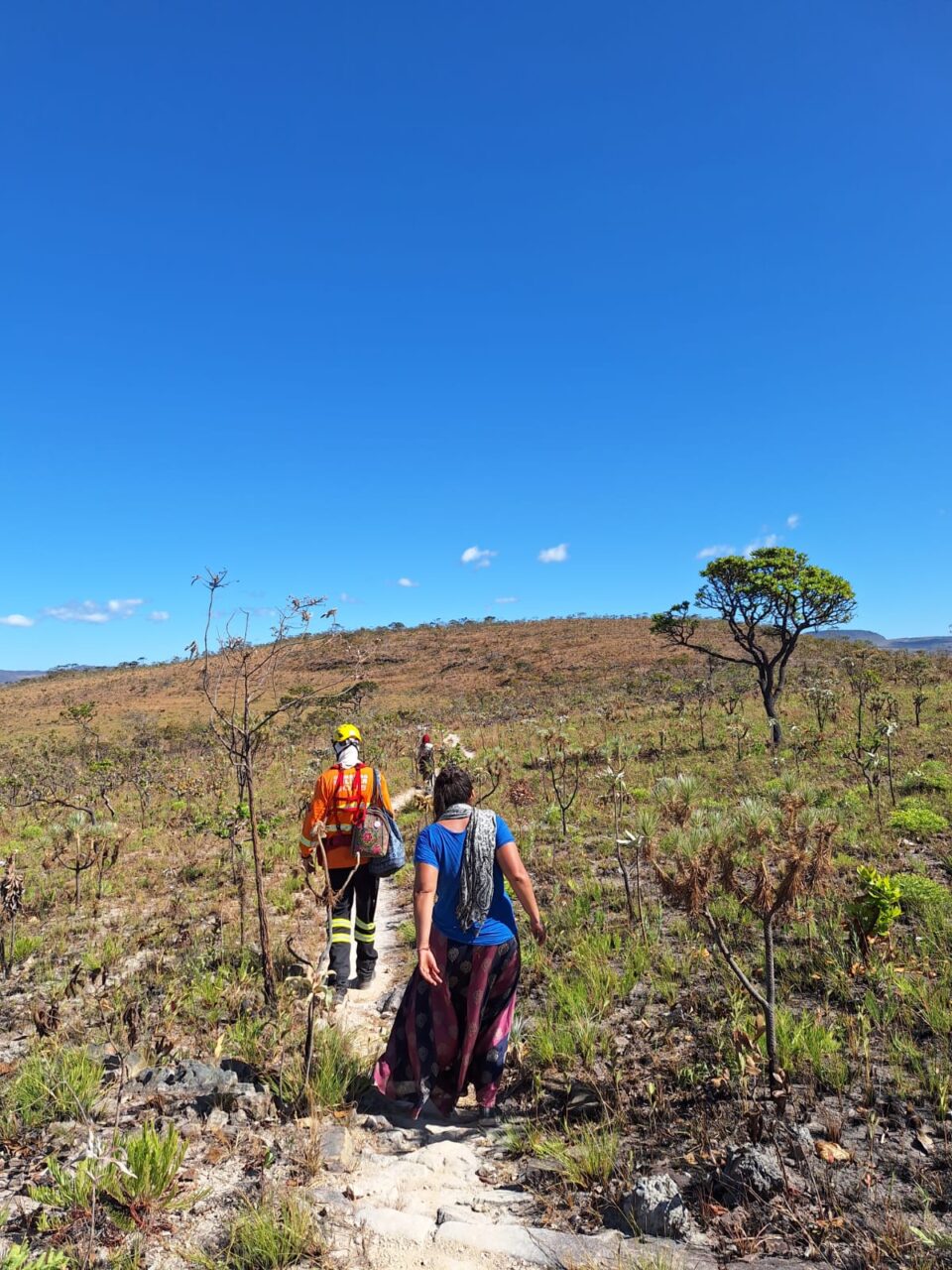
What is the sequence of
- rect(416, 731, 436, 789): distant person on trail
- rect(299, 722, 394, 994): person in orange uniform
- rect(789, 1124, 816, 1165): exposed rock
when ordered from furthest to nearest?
1. rect(416, 731, 436, 789): distant person on trail
2. rect(299, 722, 394, 994): person in orange uniform
3. rect(789, 1124, 816, 1165): exposed rock

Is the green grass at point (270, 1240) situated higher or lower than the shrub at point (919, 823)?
lower

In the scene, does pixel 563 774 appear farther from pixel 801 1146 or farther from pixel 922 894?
pixel 801 1146

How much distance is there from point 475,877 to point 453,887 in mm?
166

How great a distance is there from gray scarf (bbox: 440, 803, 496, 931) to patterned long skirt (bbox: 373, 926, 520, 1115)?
201 mm

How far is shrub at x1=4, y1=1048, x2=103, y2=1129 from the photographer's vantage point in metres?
3.62

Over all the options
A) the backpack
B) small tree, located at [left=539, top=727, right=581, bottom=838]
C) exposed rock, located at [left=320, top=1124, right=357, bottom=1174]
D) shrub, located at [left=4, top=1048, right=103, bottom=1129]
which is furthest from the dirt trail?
small tree, located at [left=539, top=727, right=581, bottom=838]

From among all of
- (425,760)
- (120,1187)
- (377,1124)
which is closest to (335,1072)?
(377,1124)

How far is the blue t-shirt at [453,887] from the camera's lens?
374 cm

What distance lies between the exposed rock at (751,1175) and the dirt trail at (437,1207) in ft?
1.18

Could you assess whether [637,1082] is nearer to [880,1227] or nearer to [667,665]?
[880,1227]

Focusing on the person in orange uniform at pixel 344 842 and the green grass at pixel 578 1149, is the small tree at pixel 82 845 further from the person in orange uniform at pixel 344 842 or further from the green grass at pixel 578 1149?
the green grass at pixel 578 1149

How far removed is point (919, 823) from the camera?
302 inches

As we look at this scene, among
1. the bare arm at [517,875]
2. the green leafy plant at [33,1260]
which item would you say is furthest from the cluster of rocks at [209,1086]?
the bare arm at [517,875]

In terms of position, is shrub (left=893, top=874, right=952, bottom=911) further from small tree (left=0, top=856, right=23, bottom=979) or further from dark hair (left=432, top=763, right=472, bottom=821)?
small tree (left=0, top=856, right=23, bottom=979)
